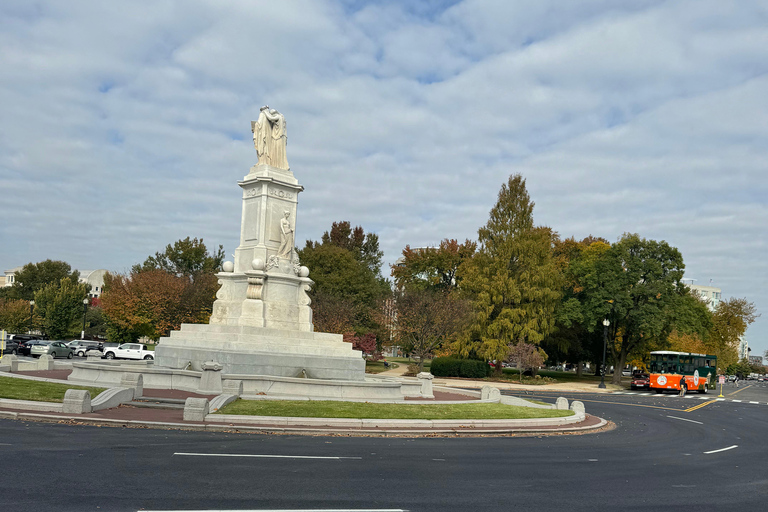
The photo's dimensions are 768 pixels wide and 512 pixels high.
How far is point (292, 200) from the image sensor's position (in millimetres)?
28391

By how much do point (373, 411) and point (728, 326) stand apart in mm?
77572

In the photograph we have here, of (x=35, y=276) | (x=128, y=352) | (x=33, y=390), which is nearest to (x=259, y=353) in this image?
(x=33, y=390)

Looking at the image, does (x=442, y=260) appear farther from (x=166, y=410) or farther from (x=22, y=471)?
(x=22, y=471)

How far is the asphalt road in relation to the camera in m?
8.38

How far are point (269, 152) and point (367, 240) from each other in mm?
79899

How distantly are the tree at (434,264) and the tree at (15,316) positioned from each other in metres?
45.3

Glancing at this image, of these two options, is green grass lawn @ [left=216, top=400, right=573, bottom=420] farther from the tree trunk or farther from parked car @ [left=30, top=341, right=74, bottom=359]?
parked car @ [left=30, top=341, right=74, bottom=359]

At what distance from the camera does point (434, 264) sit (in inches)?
3110

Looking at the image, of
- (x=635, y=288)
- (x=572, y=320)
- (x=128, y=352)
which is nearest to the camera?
(x=128, y=352)

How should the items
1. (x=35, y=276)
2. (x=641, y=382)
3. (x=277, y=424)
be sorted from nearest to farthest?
(x=277, y=424), (x=641, y=382), (x=35, y=276)

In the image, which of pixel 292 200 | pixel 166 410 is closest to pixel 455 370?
pixel 292 200

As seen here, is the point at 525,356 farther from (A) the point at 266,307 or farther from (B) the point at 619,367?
(A) the point at 266,307

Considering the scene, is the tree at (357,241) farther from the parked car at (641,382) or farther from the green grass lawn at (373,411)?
the green grass lawn at (373,411)

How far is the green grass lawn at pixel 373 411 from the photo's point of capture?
1703cm
